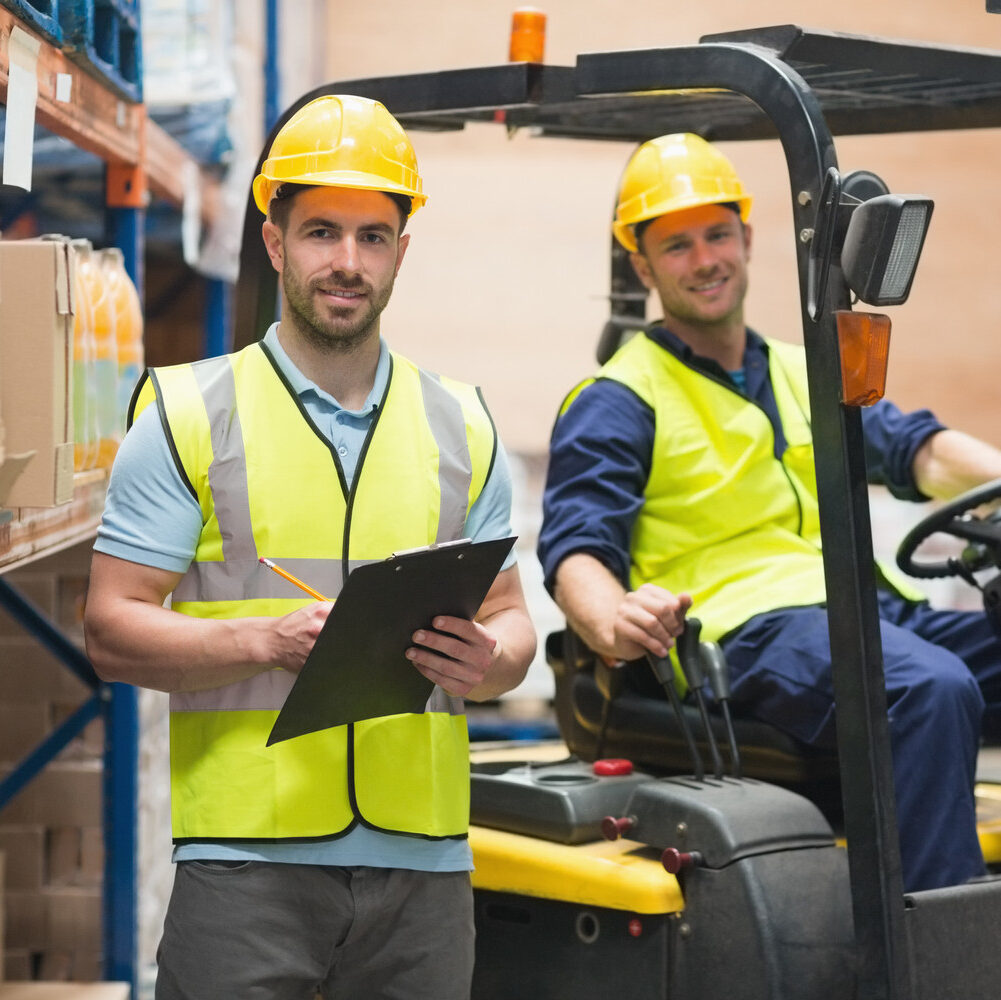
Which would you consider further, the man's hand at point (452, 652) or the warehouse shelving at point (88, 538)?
the warehouse shelving at point (88, 538)

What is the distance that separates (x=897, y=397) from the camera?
618 cm

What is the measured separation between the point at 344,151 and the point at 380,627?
780 millimetres

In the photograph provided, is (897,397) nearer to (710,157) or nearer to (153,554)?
(710,157)

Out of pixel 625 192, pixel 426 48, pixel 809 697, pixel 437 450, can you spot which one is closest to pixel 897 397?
pixel 426 48

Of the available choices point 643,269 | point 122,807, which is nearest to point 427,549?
point 643,269

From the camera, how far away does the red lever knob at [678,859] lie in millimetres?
2730

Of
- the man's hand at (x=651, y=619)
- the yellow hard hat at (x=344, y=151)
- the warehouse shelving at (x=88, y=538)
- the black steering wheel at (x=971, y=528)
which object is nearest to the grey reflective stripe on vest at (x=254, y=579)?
the yellow hard hat at (x=344, y=151)

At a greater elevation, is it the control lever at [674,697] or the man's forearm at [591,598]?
the man's forearm at [591,598]

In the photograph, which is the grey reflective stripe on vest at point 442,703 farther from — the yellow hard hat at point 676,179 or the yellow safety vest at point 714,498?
the yellow hard hat at point 676,179

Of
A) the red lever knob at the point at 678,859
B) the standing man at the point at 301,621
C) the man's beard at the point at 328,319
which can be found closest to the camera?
the standing man at the point at 301,621

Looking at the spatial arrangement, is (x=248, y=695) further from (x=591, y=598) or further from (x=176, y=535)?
(x=591, y=598)

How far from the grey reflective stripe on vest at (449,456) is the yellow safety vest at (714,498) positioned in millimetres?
877

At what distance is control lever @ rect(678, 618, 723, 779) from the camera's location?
9.68 feet

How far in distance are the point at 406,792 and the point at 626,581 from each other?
1.04 m
